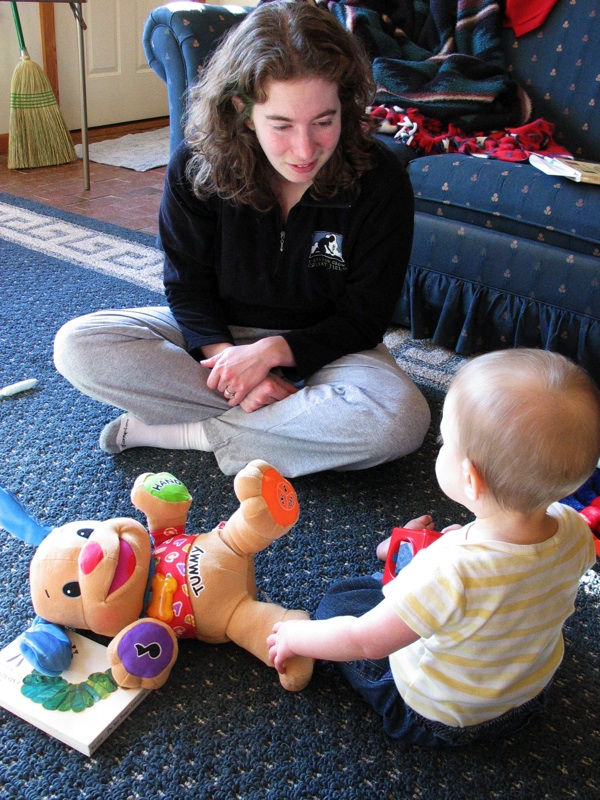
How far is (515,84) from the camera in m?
2.04

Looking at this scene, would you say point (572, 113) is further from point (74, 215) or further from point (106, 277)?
point (74, 215)

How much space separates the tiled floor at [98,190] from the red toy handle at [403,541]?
182cm

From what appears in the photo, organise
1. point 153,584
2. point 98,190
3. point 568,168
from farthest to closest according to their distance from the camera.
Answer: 1. point 98,190
2. point 568,168
3. point 153,584

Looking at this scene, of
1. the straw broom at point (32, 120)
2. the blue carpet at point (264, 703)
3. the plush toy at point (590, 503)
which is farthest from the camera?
the straw broom at point (32, 120)

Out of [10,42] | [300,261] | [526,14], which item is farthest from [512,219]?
[10,42]

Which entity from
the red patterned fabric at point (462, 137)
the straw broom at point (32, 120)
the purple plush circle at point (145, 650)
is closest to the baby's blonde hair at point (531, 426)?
the purple plush circle at point (145, 650)

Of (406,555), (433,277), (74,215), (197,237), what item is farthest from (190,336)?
(74,215)

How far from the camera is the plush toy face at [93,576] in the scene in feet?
2.88

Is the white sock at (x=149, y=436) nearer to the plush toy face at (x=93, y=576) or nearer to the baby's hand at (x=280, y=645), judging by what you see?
the plush toy face at (x=93, y=576)

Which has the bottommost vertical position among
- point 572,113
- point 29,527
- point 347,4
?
point 29,527

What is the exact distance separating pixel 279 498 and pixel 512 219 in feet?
3.52

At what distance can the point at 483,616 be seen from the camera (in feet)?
2.29

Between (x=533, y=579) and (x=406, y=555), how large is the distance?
0.95 feet

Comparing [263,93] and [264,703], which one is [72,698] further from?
[263,93]
